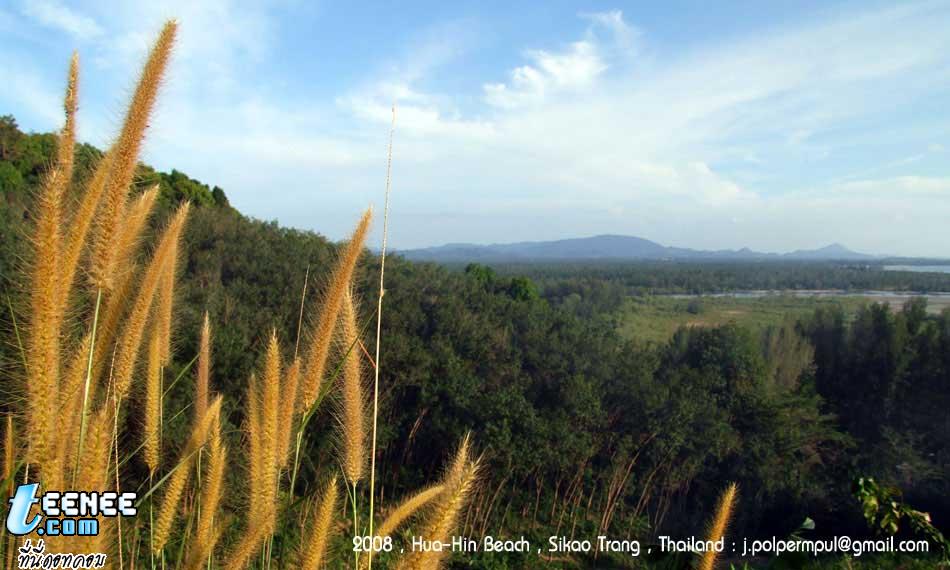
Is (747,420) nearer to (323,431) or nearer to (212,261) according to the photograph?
(323,431)

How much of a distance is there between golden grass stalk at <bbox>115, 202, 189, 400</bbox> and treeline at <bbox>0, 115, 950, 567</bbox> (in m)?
7.20

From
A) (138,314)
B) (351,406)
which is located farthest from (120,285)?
(351,406)

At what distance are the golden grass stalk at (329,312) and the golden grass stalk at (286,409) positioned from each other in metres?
0.06

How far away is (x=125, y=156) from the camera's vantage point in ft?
4.33

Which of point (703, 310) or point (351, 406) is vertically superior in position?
point (351, 406)

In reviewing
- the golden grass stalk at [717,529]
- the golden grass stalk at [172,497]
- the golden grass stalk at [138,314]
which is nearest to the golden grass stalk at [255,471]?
the golden grass stalk at [172,497]

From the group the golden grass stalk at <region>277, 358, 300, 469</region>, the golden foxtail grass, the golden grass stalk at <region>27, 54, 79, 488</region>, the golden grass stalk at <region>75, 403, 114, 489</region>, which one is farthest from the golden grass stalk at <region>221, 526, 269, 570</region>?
the golden grass stalk at <region>27, 54, 79, 488</region>

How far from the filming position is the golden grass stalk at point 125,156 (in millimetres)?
1325

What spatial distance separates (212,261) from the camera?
39.9ft

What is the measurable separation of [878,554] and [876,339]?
9.68m

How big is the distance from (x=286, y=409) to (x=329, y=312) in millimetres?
301

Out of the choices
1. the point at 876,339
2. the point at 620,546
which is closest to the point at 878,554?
the point at 620,546

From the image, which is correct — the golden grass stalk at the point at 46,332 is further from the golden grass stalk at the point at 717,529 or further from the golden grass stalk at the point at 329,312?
the golden grass stalk at the point at 717,529

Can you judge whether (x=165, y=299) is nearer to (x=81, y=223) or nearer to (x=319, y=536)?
(x=81, y=223)
